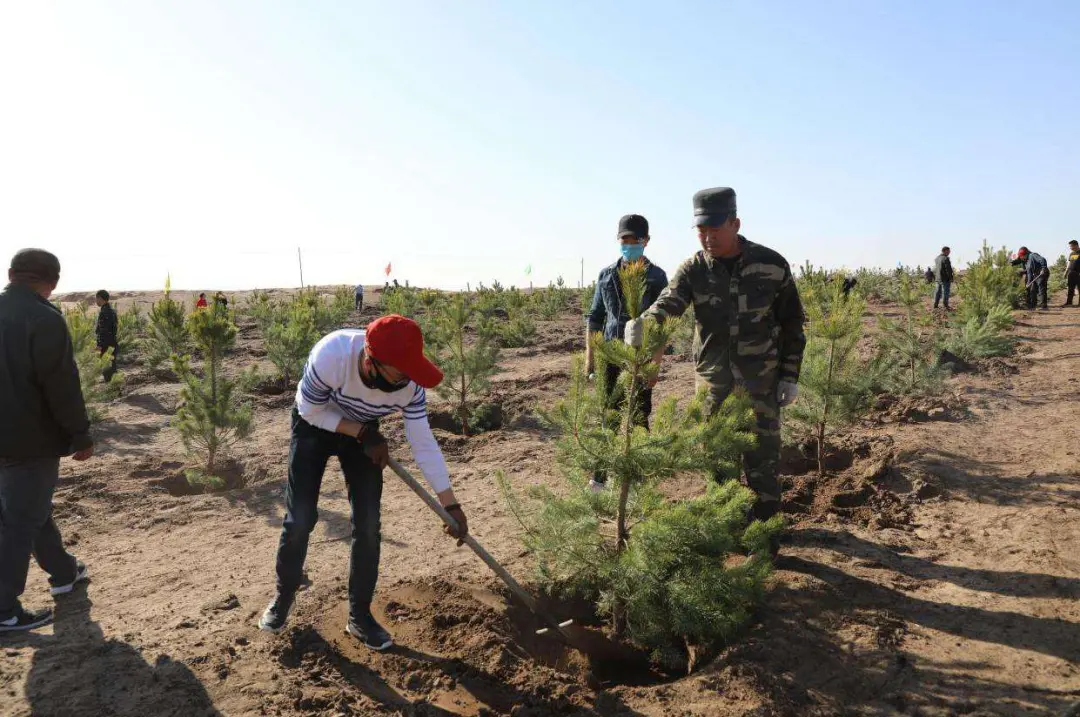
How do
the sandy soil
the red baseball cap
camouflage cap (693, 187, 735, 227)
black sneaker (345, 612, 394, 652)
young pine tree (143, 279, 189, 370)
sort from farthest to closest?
young pine tree (143, 279, 189, 370)
camouflage cap (693, 187, 735, 227)
black sneaker (345, 612, 394, 652)
the sandy soil
the red baseball cap

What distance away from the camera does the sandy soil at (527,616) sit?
271cm

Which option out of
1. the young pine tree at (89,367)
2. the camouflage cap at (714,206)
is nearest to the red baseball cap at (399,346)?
the camouflage cap at (714,206)

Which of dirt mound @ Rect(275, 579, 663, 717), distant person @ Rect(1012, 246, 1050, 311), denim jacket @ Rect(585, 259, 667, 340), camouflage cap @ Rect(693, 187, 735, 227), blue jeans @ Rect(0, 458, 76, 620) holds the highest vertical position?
distant person @ Rect(1012, 246, 1050, 311)

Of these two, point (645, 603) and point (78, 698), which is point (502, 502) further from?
point (78, 698)

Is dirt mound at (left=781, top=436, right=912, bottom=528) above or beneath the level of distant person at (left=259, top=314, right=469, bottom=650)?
beneath

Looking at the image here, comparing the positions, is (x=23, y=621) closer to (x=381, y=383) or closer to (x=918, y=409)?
(x=381, y=383)

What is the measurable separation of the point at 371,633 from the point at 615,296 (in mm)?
2527

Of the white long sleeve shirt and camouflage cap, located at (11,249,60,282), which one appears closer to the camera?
the white long sleeve shirt

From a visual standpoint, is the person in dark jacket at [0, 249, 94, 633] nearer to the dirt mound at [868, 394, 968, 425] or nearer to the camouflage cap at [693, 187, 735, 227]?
the camouflage cap at [693, 187, 735, 227]

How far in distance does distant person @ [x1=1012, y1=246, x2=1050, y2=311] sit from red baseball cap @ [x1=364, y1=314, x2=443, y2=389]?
18343mm

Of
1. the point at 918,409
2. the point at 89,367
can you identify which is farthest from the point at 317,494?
the point at 918,409

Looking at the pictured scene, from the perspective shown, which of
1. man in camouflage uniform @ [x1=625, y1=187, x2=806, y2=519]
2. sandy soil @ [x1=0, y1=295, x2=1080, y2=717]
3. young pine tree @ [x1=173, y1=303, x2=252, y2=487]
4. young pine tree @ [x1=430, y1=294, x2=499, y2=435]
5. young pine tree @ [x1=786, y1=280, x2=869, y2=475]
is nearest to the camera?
sandy soil @ [x1=0, y1=295, x2=1080, y2=717]

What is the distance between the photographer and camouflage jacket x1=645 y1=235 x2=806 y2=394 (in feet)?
11.6

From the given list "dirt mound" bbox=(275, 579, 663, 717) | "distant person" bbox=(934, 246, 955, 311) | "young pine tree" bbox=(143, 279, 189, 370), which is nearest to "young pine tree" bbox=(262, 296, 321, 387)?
"young pine tree" bbox=(143, 279, 189, 370)
